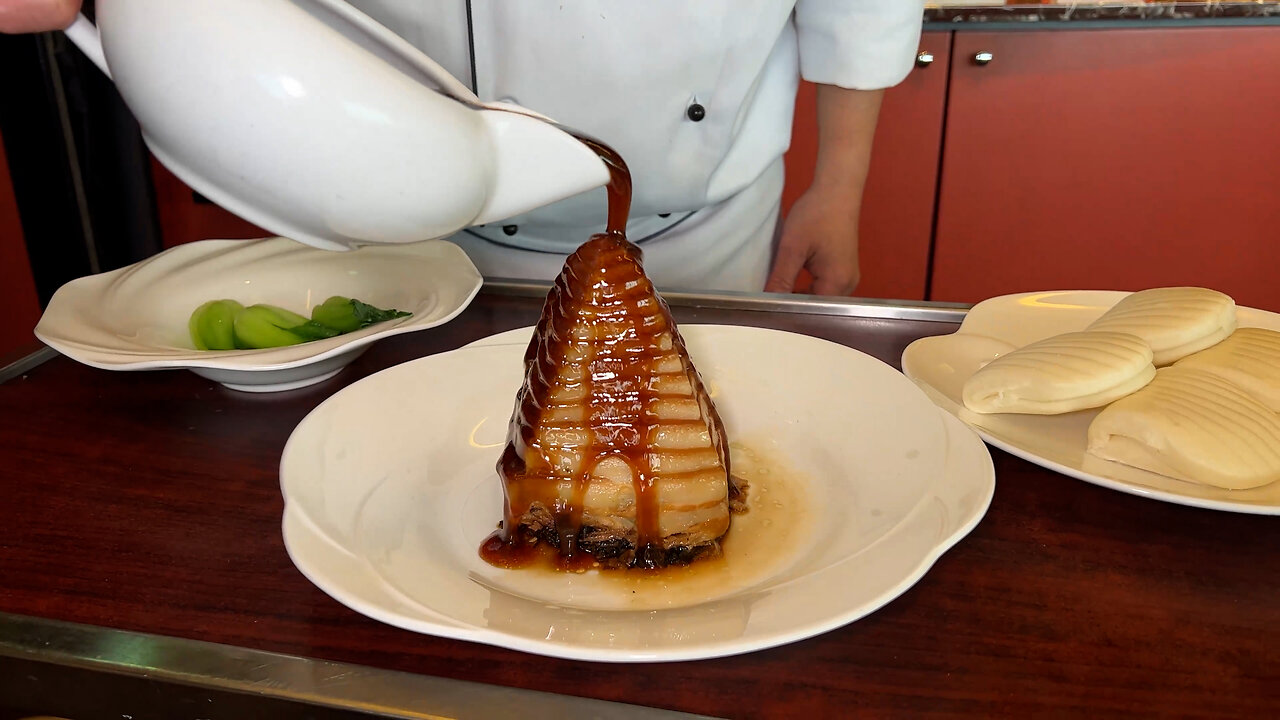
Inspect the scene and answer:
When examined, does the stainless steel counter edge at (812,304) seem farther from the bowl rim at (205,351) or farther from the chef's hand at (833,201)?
the chef's hand at (833,201)

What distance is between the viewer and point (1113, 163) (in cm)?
296

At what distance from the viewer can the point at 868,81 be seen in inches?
65.7

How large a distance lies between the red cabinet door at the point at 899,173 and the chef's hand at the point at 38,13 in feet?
7.80

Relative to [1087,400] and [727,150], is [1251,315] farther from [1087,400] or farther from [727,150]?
[727,150]

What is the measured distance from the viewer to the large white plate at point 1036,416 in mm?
783

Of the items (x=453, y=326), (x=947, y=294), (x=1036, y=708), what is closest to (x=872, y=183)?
(x=947, y=294)

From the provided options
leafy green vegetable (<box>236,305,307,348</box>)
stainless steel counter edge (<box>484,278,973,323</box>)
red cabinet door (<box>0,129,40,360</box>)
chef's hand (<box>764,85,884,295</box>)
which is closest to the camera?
leafy green vegetable (<box>236,305,307,348</box>)

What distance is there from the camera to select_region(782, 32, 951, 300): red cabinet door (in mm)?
2906

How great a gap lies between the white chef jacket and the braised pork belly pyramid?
644 mm

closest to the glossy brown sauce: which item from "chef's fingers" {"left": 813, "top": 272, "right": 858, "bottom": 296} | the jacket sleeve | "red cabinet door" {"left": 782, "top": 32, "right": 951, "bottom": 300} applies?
the jacket sleeve

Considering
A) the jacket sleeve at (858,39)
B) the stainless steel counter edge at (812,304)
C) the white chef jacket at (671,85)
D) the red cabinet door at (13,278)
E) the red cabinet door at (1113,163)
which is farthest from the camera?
the red cabinet door at (1113,163)

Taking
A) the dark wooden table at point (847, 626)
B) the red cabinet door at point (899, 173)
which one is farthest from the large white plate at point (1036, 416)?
the red cabinet door at point (899, 173)

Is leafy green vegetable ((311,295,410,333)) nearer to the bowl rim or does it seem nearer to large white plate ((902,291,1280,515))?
the bowl rim

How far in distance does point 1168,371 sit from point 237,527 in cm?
91
